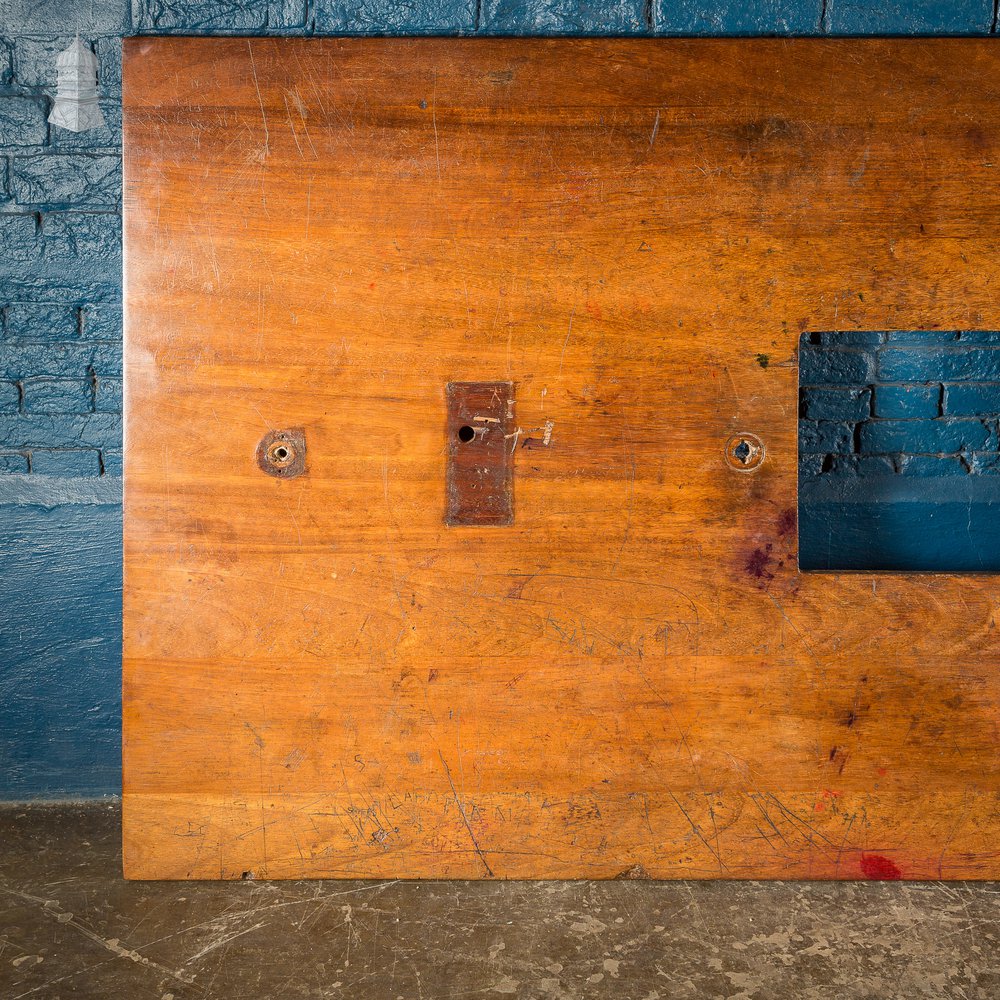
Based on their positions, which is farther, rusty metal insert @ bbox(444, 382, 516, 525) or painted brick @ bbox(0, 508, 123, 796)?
painted brick @ bbox(0, 508, 123, 796)

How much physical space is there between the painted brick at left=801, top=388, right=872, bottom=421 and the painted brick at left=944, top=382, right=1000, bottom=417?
A: 175 millimetres

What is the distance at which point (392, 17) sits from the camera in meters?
1.63

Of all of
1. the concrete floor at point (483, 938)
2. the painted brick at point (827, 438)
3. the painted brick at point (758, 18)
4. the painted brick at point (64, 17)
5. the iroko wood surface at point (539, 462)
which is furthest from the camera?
the painted brick at point (827, 438)

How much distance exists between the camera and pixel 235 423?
1.49 metres

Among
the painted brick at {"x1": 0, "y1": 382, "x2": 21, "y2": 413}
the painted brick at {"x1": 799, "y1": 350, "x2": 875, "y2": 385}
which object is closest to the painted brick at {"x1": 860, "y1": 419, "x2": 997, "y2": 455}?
the painted brick at {"x1": 799, "y1": 350, "x2": 875, "y2": 385}

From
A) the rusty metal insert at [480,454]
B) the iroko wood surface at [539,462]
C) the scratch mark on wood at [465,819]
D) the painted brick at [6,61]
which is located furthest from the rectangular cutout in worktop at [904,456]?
the painted brick at [6,61]

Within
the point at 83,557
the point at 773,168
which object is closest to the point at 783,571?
the point at 773,168

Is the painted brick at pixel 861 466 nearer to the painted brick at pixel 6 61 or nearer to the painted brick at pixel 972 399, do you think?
the painted brick at pixel 972 399

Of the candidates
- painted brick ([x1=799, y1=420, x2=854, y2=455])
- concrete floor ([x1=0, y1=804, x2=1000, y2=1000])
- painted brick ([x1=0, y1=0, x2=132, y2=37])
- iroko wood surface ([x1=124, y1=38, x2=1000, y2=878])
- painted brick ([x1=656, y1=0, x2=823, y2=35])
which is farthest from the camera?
painted brick ([x1=799, y1=420, x2=854, y2=455])

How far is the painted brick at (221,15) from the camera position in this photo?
164 centimetres

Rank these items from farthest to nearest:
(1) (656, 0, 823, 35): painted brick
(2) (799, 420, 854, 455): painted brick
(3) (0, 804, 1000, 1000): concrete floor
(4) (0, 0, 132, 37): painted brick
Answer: (2) (799, 420, 854, 455): painted brick → (4) (0, 0, 132, 37): painted brick → (1) (656, 0, 823, 35): painted brick → (3) (0, 804, 1000, 1000): concrete floor

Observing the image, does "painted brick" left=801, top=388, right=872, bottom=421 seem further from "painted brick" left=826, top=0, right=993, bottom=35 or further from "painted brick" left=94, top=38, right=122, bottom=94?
"painted brick" left=94, top=38, right=122, bottom=94

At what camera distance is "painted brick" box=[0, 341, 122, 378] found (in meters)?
1.75

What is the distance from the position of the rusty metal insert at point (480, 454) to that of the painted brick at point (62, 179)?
0.95 m
